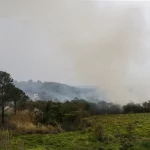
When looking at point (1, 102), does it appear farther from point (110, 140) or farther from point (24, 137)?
point (110, 140)

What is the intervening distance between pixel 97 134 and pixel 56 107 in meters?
9.71

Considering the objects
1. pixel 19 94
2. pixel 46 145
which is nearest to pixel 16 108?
pixel 19 94

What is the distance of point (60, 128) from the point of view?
2323 cm

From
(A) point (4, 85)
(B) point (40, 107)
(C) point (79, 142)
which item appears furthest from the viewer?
(B) point (40, 107)

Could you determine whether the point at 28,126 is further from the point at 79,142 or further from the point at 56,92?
the point at 56,92

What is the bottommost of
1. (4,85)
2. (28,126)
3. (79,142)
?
(79,142)

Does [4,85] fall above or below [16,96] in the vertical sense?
above

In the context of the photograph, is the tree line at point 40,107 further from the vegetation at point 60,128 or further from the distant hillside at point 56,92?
the distant hillside at point 56,92

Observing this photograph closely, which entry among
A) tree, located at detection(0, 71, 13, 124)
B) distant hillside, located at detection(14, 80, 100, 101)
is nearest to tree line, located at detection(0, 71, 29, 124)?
tree, located at detection(0, 71, 13, 124)

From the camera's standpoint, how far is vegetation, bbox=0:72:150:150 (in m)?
16.3

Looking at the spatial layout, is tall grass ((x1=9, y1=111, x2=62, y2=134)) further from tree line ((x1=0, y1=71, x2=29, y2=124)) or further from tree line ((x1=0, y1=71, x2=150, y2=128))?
tree line ((x1=0, y1=71, x2=29, y2=124))

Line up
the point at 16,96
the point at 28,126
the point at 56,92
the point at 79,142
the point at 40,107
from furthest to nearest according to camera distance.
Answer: the point at 56,92
the point at 16,96
the point at 40,107
the point at 28,126
the point at 79,142

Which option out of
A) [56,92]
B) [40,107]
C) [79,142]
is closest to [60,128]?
[40,107]

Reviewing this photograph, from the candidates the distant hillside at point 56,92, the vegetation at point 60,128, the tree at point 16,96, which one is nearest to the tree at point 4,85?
the vegetation at point 60,128
